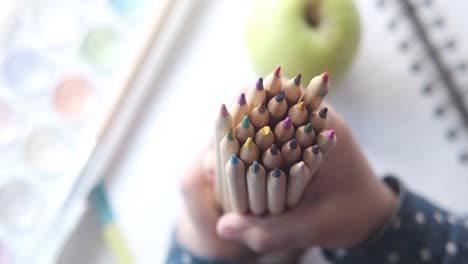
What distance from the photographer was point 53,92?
0.52 meters

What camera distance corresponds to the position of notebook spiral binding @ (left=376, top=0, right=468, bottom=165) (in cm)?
50

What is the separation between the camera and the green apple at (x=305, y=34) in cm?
45

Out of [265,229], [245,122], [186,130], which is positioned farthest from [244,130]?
[186,130]

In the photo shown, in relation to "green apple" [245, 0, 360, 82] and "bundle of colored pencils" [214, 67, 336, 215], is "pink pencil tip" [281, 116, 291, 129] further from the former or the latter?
"green apple" [245, 0, 360, 82]

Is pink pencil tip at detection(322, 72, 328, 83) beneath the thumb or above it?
above

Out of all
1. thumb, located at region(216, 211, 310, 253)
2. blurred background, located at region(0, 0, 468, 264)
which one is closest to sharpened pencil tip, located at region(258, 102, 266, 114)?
thumb, located at region(216, 211, 310, 253)

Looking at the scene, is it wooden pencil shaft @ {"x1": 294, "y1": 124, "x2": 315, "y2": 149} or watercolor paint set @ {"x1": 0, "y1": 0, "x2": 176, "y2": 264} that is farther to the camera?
watercolor paint set @ {"x1": 0, "y1": 0, "x2": 176, "y2": 264}

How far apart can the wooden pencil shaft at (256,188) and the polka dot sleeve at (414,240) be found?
0.37ft

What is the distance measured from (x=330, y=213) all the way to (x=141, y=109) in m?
0.22

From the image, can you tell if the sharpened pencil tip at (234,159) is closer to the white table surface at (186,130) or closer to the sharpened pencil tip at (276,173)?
the sharpened pencil tip at (276,173)

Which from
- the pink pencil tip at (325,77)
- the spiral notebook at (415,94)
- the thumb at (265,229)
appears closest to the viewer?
the pink pencil tip at (325,77)

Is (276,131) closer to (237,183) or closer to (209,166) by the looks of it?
(237,183)

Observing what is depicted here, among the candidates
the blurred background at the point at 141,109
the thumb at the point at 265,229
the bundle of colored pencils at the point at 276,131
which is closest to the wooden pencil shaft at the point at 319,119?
the bundle of colored pencils at the point at 276,131

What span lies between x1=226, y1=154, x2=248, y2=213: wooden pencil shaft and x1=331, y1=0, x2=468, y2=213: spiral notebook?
0.19 metres
